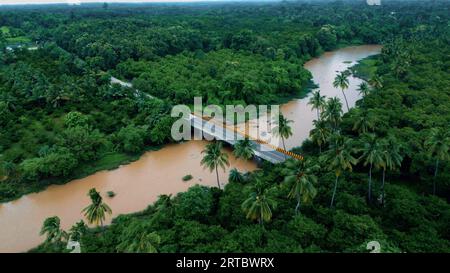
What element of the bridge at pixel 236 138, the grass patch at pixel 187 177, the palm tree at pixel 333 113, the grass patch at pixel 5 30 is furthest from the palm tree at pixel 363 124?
the grass patch at pixel 5 30

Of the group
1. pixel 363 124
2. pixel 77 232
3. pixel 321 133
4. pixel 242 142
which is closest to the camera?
pixel 77 232

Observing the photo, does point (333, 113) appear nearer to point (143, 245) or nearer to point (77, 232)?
point (143, 245)

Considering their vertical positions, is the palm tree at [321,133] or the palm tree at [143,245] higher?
the palm tree at [321,133]

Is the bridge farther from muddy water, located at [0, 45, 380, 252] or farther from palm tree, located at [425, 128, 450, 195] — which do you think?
palm tree, located at [425, 128, 450, 195]

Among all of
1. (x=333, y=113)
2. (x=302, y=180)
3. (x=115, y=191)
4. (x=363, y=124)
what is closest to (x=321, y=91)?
(x=333, y=113)

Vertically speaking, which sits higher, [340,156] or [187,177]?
[340,156]

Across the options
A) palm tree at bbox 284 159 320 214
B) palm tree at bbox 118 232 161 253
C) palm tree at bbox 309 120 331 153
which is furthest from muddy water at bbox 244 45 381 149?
palm tree at bbox 118 232 161 253

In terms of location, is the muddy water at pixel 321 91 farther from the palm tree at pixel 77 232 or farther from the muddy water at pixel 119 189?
the palm tree at pixel 77 232
